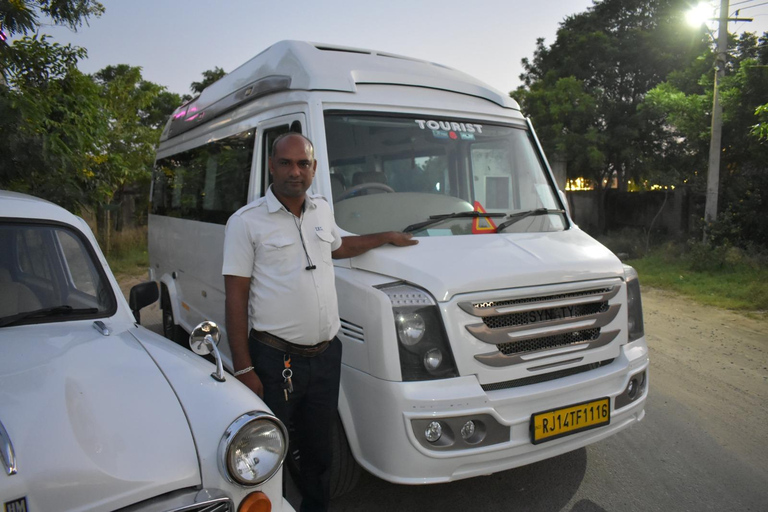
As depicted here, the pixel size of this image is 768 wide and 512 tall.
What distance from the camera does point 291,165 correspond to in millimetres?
2715

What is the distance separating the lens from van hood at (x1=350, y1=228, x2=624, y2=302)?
2.82m

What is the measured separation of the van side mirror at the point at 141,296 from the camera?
9.84 ft

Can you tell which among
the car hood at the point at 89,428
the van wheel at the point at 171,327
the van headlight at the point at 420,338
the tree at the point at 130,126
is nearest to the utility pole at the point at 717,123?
the van wheel at the point at 171,327

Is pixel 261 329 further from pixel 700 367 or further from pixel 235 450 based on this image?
pixel 700 367

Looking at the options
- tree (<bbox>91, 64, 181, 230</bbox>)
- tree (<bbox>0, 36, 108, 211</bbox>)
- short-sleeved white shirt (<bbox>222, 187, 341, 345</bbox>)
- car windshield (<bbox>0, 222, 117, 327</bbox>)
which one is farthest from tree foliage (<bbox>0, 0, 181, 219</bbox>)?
tree (<bbox>91, 64, 181, 230</bbox>)

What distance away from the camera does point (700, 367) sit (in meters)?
5.77

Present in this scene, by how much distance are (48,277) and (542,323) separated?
8.07ft

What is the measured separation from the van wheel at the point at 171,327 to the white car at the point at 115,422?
3.49 m

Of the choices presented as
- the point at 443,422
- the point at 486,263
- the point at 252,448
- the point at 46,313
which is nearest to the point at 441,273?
the point at 486,263

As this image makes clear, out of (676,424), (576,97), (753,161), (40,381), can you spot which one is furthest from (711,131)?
(40,381)

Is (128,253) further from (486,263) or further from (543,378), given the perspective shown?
(543,378)

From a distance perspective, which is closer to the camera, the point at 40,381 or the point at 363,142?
the point at 40,381

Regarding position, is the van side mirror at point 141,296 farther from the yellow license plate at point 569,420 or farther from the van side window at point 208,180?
the yellow license plate at point 569,420

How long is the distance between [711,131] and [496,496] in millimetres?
12144
